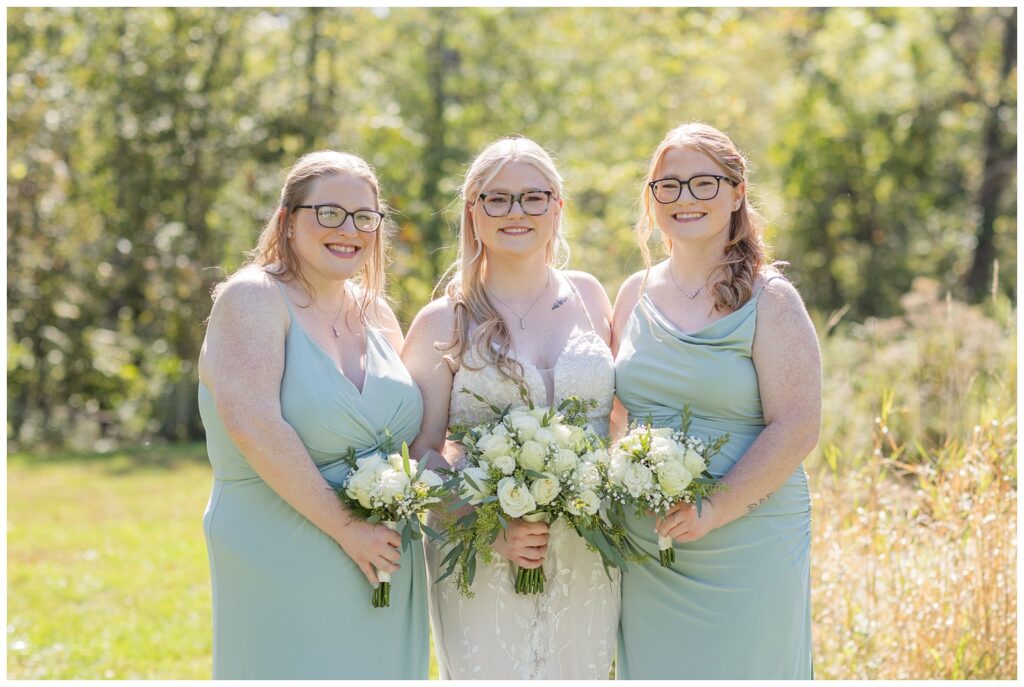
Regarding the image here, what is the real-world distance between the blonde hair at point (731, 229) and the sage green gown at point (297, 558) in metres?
1.34

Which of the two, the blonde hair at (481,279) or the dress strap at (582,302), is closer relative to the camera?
the blonde hair at (481,279)

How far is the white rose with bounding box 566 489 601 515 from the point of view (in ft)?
11.7

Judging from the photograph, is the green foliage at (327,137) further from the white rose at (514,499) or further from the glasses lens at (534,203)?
the white rose at (514,499)

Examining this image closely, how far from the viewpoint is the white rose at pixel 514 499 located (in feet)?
11.6

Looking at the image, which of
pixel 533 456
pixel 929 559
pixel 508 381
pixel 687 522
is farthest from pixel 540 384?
pixel 929 559

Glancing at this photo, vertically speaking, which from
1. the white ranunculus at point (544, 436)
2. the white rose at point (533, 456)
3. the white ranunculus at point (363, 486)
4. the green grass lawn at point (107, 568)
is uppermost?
the white ranunculus at point (544, 436)

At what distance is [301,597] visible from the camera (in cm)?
369

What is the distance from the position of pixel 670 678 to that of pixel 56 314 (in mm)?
12370

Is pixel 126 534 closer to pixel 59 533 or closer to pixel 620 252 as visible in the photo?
pixel 59 533

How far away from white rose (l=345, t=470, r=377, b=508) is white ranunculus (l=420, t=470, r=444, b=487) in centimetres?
17

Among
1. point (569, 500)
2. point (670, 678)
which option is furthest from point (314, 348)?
point (670, 678)

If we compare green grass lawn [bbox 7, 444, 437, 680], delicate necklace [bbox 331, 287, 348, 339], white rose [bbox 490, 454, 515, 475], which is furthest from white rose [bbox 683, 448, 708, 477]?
green grass lawn [bbox 7, 444, 437, 680]

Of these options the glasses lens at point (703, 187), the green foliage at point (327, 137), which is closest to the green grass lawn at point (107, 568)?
the green foliage at point (327, 137)

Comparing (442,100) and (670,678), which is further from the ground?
(442,100)
